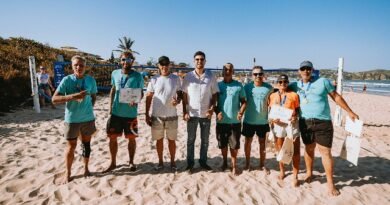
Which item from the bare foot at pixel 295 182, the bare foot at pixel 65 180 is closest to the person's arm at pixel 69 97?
the bare foot at pixel 65 180

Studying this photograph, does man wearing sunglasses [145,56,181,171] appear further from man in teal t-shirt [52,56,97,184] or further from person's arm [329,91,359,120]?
person's arm [329,91,359,120]

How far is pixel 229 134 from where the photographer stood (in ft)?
14.5

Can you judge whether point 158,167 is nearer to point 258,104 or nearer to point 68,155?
point 68,155

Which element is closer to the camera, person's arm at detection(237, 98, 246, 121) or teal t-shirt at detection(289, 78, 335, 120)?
teal t-shirt at detection(289, 78, 335, 120)

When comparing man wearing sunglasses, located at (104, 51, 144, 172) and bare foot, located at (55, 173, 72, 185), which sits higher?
man wearing sunglasses, located at (104, 51, 144, 172)

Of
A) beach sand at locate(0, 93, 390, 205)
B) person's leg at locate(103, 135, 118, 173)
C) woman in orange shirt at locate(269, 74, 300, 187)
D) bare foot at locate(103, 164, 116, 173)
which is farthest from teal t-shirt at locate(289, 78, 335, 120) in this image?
bare foot at locate(103, 164, 116, 173)

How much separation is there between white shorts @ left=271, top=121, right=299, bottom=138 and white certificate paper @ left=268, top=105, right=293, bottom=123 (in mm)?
127

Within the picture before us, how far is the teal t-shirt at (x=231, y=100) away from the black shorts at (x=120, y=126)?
4.82ft

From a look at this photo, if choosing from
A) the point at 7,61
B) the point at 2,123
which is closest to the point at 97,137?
the point at 2,123

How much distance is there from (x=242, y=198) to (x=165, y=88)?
2.01 meters

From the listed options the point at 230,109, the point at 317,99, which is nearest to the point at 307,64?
the point at 317,99

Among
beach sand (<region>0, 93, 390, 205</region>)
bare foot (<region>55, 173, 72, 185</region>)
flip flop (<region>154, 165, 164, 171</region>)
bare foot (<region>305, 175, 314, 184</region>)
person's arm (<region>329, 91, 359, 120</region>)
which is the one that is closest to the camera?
beach sand (<region>0, 93, 390, 205</region>)

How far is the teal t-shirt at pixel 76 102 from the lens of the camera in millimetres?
3842

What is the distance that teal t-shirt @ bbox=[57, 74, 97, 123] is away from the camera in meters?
3.84
